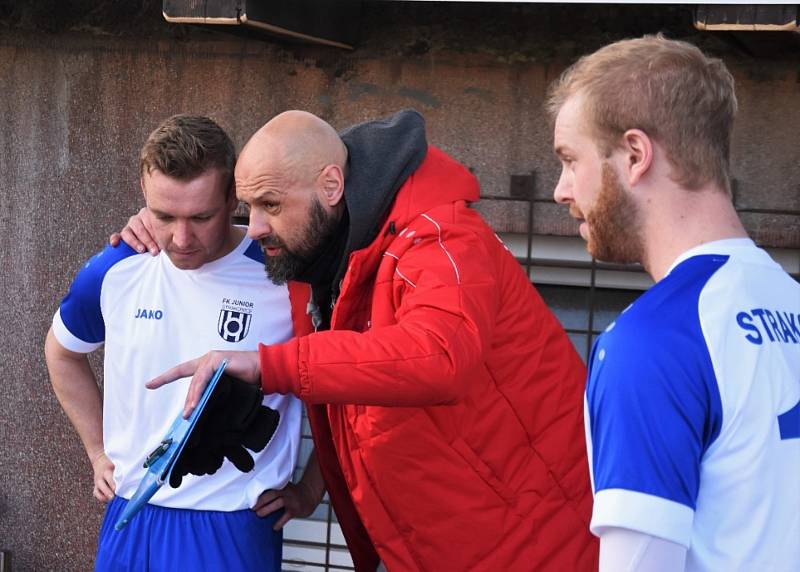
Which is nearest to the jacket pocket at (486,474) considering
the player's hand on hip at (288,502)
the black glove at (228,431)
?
the black glove at (228,431)

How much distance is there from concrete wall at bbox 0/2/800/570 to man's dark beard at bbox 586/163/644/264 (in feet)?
7.59

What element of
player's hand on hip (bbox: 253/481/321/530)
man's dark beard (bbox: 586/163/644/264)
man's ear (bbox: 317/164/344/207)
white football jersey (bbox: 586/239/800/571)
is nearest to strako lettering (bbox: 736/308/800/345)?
white football jersey (bbox: 586/239/800/571)

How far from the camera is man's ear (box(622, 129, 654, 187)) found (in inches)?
66.3

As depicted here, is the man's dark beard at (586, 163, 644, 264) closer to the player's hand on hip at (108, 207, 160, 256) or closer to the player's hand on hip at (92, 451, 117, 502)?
the player's hand on hip at (108, 207, 160, 256)

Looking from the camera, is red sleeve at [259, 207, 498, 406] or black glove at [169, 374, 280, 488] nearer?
red sleeve at [259, 207, 498, 406]

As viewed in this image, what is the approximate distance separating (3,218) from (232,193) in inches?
74.5

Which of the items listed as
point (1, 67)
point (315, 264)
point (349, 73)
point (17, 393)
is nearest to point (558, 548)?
point (315, 264)

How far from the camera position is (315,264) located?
2.74 meters

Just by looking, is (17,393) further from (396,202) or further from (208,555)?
(396,202)

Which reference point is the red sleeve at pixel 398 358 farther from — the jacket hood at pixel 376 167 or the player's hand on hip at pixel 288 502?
the player's hand on hip at pixel 288 502

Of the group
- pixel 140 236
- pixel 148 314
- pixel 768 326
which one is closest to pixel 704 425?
pixel 768 326

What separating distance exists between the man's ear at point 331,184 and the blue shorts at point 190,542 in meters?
0.97

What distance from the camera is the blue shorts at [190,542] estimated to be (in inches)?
117

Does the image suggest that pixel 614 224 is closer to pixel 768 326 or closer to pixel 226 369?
pixel 768 326
